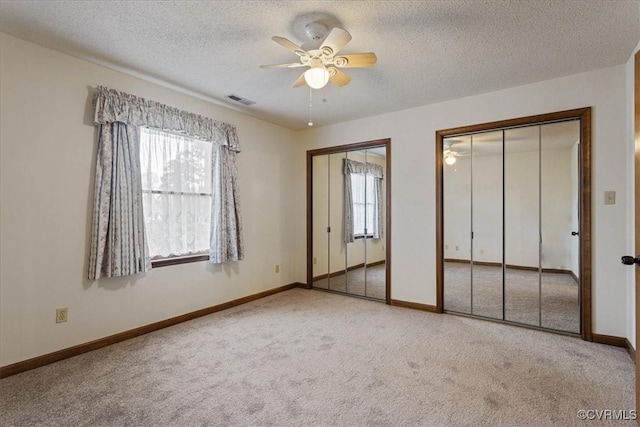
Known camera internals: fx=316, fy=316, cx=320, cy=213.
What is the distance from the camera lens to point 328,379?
2305 mm

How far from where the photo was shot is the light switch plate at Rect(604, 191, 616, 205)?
287 cm

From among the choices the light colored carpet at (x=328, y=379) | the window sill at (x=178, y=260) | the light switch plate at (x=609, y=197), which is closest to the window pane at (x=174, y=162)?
the window sill at (x=178, y=260)

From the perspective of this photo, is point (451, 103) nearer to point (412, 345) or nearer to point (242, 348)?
point (412, 345)

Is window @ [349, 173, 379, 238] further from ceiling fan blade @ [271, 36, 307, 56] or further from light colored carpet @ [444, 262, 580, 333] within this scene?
ceiling fan blade @ [271, 36, 307, 56]

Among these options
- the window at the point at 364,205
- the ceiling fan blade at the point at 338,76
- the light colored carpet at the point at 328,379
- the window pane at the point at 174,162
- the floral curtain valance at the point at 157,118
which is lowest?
the light colored carpet at the point at 328,379

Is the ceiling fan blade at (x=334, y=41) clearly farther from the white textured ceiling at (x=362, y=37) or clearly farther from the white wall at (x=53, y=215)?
the white wall at (x=53, y=215)

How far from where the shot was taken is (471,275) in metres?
3.71

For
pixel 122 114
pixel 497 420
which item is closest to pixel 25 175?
pixel 122 114

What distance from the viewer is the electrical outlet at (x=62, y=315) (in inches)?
103

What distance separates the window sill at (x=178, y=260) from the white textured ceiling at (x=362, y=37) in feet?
6.08

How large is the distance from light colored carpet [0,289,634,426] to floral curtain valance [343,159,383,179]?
2.06m

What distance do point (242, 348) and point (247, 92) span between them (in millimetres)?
2645

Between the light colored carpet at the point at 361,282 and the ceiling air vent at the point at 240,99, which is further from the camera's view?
the light colored carpet at the point at 361,282

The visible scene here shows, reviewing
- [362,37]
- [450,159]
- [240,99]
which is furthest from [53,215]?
[450,159]
